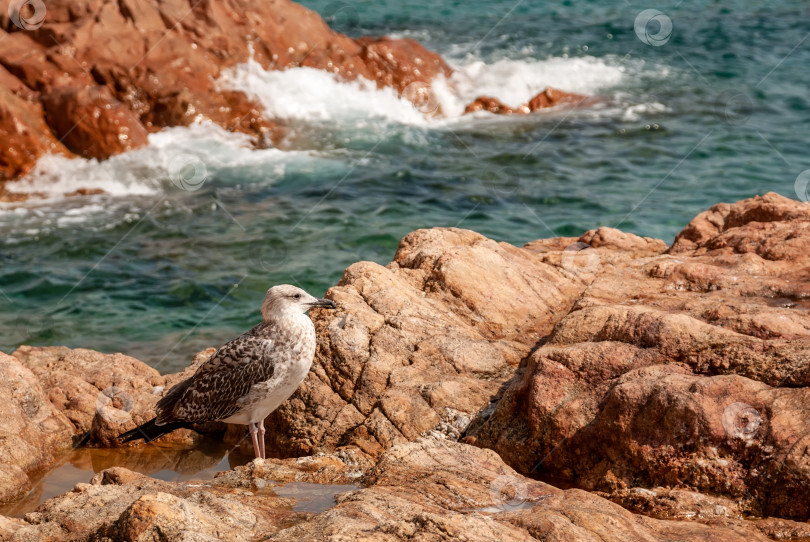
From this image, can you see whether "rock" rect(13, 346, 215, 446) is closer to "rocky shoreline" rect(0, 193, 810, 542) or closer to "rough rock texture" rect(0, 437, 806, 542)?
"rocky shoreline" rect(0, 193, 810, 542)

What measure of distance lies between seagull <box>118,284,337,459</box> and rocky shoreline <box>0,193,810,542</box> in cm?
38

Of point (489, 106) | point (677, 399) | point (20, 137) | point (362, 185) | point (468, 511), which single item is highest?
point (677, 399)

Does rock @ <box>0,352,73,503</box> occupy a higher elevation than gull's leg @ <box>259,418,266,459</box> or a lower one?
lower

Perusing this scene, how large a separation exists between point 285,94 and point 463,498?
14085mm

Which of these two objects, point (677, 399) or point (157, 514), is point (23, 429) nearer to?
point (157, 514)

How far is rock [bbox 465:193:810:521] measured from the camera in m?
4.55

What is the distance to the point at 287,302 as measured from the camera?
19.4ft

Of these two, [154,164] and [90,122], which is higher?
[90,122]

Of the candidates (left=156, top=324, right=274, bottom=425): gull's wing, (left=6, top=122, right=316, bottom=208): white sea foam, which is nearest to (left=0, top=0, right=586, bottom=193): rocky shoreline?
(left=6, top=122, right=316, bottom=208): white sea foam

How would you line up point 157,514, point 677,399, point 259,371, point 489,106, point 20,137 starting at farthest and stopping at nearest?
point 489,106 < point 20,137 < point 259,371 < point 677,399 < point 157,514

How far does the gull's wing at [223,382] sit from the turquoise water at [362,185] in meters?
3.70

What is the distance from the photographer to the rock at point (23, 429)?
609 centimetres

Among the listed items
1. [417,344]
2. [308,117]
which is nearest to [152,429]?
[417,344]

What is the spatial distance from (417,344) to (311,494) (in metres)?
1.92
